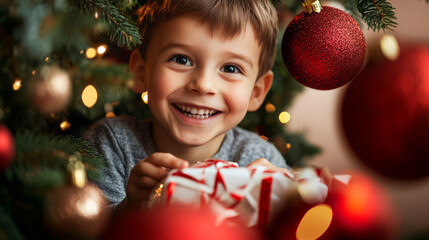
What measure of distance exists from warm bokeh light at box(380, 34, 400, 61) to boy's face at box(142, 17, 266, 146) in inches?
24.8

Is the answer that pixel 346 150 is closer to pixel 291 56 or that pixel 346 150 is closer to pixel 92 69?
pixel 291 56

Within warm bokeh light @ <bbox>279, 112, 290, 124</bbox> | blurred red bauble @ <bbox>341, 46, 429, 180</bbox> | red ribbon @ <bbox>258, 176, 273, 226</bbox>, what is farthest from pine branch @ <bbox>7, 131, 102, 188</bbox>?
blurred red bauble @ <bbox>341, 46, 429, 180</bbox>

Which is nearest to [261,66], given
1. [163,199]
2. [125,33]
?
[125,33]

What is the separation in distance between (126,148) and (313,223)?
55cm

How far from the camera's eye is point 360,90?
4.67ft

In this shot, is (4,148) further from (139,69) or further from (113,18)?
(139,69)

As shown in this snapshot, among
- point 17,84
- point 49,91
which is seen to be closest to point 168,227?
point 49,91

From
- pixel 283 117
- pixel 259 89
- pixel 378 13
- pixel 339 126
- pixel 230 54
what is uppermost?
pixel 378 13

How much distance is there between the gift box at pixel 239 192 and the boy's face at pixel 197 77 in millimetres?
297

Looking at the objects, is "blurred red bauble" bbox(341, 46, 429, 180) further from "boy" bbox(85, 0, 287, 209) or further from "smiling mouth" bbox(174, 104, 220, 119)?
"smiling mouth" bbox(174, 104, 220, 119)

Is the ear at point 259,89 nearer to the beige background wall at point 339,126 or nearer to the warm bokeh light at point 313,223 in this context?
the beige background wall at point 339,126

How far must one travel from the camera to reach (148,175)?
642 mm

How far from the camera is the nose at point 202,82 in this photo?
775 millimetres

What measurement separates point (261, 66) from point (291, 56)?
269 millimetres
